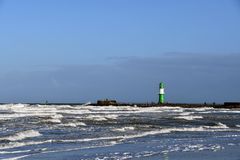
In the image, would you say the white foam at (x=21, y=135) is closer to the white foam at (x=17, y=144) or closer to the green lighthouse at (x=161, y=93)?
the white foam at (x=17, y=144)

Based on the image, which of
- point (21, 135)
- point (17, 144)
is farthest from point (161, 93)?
point (17, 144)

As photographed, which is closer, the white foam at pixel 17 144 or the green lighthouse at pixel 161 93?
the white foam at pixel 17 144

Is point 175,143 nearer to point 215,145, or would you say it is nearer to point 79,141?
point 215,145

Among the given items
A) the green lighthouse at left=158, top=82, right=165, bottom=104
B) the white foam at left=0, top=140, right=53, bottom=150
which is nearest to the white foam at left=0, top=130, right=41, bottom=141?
the white foam at left=0, top=140, right=53, bottom=150

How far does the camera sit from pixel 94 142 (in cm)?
2111

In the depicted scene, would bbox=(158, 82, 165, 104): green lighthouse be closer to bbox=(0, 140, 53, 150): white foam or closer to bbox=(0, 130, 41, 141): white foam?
bbox=(0, 130, 41, 141): white foam

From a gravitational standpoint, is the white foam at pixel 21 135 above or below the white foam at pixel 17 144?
above

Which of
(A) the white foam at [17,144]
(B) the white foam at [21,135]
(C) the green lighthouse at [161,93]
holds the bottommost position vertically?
(A) the white foam at [17,144]

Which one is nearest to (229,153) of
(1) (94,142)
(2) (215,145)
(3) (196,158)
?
(3) (196,158)

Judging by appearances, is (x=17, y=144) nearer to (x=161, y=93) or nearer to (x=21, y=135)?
(x=21, y=135)

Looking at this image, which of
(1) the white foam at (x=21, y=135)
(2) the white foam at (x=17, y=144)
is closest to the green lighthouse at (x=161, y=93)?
(1) the white foam at (x=21, y=135)

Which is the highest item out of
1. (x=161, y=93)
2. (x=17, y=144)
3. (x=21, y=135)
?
(x=161, y=93)

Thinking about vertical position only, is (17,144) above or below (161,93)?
below

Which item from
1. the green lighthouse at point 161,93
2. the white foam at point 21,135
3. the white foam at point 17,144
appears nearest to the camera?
the white foam at point 17,144
